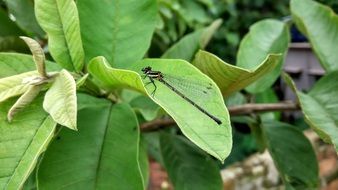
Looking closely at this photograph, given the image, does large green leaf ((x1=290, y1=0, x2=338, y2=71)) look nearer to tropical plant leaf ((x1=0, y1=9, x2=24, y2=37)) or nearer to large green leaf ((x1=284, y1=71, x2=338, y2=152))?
large green leaf ((x1=284, y1=71, x2=338, y2=152))

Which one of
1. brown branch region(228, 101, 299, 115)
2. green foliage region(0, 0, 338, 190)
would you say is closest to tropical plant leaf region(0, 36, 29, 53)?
green foliage region(0, 0, 338, 190)

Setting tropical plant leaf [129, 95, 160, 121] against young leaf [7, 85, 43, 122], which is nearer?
young leaf [7, 85, 43, 122]

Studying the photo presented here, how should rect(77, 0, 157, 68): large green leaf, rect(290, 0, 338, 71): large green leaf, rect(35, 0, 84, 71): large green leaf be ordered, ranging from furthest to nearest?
rect(290, 0, 338, 71): large green leaf, rect(77, 0, 157, 68): large green leaf, rect(35, 0, 84, 71): large green leaf

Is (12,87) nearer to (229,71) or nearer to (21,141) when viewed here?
(21,141)

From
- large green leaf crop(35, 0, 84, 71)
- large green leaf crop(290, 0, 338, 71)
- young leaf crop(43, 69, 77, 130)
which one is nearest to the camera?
young leaf crop(43, 69, 77, 130)

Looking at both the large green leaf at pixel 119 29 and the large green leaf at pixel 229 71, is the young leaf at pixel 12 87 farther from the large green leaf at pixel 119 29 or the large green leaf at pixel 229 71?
the large green leaf at pixel 229 71

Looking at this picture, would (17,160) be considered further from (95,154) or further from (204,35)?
(204,35)

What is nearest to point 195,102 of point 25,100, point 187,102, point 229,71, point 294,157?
point 187,102
